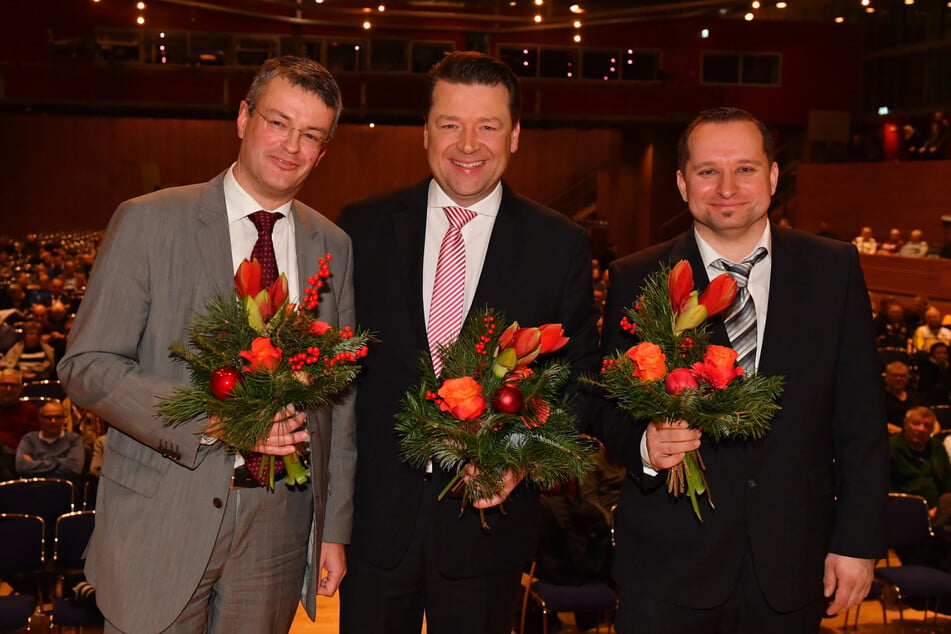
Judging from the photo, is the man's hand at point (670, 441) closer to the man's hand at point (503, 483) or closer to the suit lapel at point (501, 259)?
the man's hand at point (503, 483)

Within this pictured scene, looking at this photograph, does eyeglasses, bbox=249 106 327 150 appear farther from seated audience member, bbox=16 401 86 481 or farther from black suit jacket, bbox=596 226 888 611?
seated audience member, bbox=16 401 86 481

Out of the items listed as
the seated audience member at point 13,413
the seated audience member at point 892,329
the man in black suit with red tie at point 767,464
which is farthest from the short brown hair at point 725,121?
the seated audience member at point 892,329

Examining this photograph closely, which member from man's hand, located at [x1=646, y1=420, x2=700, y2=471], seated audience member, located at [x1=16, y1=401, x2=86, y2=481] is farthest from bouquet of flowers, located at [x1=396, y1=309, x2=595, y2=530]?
seated audience member, located at [x1=16, y1=401, x2=86, y2=481]

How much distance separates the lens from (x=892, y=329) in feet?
40.3

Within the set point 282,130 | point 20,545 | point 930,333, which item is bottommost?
point 20,545

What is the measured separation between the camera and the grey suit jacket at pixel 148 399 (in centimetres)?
220

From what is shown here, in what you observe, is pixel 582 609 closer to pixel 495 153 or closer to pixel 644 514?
pixel 644 514

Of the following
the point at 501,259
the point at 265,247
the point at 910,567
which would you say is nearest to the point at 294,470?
the point at 265,247

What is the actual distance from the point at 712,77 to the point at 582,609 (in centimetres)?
2052

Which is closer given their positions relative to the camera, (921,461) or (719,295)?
(719,295)

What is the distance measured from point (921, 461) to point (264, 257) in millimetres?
5958

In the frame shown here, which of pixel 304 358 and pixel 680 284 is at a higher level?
pixel 680 284

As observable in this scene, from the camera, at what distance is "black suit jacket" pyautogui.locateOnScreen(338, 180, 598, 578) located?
100 inches

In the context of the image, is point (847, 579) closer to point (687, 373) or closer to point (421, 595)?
point (687, 373)
